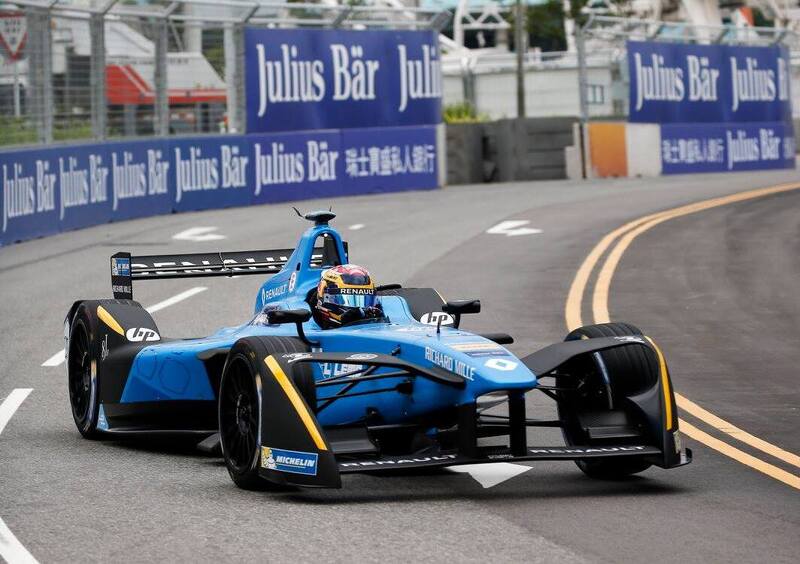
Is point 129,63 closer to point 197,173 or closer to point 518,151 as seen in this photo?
point 197,173

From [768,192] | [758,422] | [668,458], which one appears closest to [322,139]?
[768,192]

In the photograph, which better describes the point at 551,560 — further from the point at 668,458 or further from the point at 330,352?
the point at 330,352

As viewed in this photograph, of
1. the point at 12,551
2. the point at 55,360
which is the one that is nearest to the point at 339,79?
the point at 55,360

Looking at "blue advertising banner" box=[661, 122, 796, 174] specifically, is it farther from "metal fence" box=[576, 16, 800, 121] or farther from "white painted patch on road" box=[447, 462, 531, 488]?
"white painted patch on road" box=[447, 462, 531, 488]

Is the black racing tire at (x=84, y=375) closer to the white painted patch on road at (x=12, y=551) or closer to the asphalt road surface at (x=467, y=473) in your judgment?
the asphalt road surface at (x=467, y=473)

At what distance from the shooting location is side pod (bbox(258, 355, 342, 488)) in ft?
24.7

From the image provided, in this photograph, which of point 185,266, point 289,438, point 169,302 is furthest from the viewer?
point 169,302

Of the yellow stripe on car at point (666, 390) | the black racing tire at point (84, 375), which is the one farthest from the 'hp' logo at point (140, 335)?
the yellow stripe on car at point (666, 390)

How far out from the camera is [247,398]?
8188 millimetres

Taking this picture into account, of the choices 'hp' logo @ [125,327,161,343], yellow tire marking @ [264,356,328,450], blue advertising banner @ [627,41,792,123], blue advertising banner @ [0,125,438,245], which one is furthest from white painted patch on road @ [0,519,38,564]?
blue advertising banner @ [627,41,792,123]

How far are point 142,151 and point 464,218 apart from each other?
5308 millimetres

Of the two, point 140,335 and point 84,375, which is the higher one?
point 140,335

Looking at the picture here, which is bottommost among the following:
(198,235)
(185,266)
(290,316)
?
(290,316)

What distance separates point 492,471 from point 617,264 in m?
11.3
